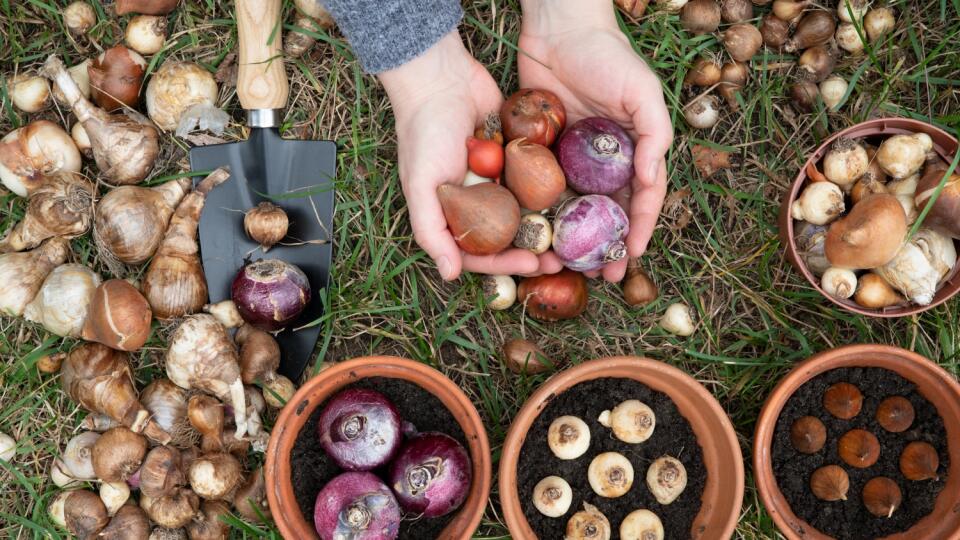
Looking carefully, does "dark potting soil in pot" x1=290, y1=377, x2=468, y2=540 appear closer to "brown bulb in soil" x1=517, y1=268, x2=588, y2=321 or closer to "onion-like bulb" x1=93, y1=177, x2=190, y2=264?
"brown bulb in soil" x1=517, y1=268, x2=588, y2=321

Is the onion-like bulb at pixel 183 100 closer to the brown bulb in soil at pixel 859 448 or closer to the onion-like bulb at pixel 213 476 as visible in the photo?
the onion-like bulb at pixel 213 476

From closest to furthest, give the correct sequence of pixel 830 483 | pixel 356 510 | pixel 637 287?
pixel 356 510, pixel 830 483, pixel 637 287

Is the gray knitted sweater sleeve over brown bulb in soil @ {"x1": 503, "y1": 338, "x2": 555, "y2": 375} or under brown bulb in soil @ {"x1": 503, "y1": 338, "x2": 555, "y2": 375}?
over

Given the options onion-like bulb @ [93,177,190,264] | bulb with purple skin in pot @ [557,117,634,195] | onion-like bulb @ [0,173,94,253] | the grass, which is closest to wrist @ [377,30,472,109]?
the grass

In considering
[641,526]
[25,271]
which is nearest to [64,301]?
[25,271]

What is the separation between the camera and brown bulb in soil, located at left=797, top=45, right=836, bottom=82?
2154 mm

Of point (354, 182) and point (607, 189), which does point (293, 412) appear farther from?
point (607, 189)

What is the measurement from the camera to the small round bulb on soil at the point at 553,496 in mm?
1820

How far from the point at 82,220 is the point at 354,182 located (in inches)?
31.1

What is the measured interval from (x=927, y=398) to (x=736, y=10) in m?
1.25

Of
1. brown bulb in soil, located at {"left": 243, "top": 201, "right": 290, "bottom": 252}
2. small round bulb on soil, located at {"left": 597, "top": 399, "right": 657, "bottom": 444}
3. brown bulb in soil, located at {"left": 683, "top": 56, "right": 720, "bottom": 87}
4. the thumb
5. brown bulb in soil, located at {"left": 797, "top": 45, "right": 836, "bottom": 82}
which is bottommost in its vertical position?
small round bulb on soil, located at {"left": 597, "top": 399, "right": 657, "bottom": 444}

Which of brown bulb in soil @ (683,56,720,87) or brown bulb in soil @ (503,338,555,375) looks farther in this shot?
brown bulb in soil @ (683,56,720,87)

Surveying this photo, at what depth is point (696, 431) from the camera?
1.95 meters

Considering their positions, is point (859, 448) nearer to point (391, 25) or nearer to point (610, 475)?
point (610, 475)
